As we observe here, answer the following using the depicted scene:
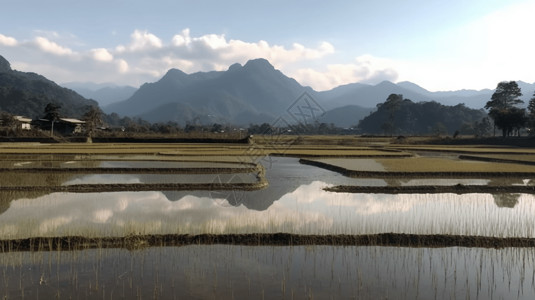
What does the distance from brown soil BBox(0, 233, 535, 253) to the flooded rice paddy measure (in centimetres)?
13

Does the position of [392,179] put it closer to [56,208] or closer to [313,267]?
[313,267]

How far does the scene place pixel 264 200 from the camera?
1229 centimetres

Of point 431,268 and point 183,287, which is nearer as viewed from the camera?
point 183,287

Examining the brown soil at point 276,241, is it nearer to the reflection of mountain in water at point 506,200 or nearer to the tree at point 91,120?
the reflection of mountain in water at point 506,200

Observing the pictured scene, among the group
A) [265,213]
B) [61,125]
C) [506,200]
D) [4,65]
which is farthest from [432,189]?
[4,65]

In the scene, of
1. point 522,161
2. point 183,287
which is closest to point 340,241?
point 183,287

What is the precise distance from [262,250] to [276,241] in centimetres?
54

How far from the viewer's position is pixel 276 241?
26.1 ft

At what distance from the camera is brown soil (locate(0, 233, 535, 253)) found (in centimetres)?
752

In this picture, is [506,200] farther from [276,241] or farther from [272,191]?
[276,241]

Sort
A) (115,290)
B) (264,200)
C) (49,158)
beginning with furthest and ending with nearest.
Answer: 1. (49,158)
2. (264,200)
3. (115,290)

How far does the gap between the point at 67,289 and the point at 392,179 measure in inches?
575

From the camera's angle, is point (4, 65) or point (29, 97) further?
point (4, 65)

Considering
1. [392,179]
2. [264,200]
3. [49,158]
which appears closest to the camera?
[264,200]
